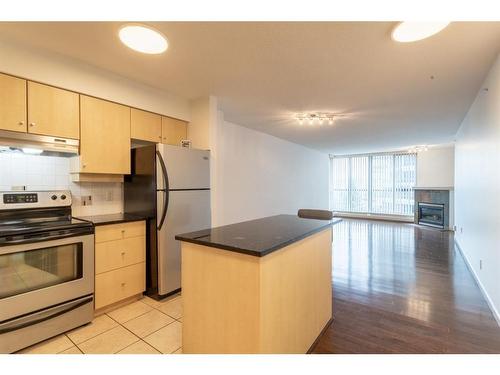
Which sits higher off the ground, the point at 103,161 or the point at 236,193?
the point at 103,161

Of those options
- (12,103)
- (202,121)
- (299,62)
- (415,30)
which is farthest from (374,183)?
(12,103)

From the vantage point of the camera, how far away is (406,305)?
2533mm

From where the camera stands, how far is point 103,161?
100 inches

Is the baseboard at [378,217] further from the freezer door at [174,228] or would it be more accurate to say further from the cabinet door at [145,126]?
the cabinet door at [145,126]

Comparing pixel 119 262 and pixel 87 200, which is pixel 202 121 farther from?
pixel 119 262

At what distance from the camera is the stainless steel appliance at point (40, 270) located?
176 centimetres

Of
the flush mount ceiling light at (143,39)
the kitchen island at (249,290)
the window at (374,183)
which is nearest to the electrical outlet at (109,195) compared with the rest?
the flush mount ceiling light at (143,39)

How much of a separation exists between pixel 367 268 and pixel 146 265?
306 centimetres

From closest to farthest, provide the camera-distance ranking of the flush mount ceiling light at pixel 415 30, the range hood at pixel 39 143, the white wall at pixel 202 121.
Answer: the flush mount ceiling light at pixel 415 30 → the range hood at pixel 39 143 → the white wall at pixel 202 121

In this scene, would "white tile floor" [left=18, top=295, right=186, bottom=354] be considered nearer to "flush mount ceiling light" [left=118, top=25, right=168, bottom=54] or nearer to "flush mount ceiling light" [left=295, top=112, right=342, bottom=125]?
"flush mount ceiling light" [left=118, top=25, right=168, bottom=54]

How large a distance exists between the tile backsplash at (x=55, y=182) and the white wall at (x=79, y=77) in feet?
2.46
